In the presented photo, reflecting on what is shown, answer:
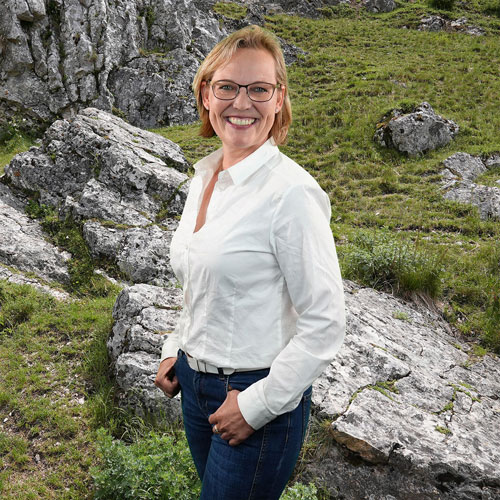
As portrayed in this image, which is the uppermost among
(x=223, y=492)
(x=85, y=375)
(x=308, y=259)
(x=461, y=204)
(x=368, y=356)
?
(x=308, y=259)

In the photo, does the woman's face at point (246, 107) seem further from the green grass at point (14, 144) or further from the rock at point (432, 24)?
the rock at point (432, 24)

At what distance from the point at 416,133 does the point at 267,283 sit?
1258 cm

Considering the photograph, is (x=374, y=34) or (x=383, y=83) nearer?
(x=383, y=83)

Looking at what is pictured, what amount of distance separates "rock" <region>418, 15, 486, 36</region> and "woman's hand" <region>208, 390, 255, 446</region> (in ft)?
101

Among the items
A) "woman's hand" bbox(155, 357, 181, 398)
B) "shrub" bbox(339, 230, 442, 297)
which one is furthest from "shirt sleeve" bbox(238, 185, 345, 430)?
"shrub" bbox(339, 230, 442, 297)

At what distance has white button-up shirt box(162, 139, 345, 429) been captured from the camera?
1521mm

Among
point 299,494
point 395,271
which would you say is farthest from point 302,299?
point 395,271

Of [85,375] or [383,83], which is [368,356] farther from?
[383,83]

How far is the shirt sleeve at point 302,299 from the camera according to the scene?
151cm

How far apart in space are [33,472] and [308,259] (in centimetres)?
334

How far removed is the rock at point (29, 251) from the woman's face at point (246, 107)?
5311mm

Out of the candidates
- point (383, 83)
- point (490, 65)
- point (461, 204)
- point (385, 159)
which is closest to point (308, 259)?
point (461, 204)

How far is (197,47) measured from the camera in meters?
19.8

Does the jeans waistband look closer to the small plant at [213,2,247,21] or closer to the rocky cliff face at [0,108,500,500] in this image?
the rocky cliff face at [0,108,500,500]
